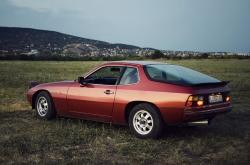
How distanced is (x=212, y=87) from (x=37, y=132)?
3.32 metres

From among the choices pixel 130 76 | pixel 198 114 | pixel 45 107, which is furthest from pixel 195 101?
pixel 45 107

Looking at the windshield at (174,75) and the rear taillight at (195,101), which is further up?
the windshield at (174,75)

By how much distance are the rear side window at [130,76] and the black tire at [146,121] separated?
20.3 inches

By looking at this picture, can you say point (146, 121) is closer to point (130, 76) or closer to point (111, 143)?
point (111, 143)

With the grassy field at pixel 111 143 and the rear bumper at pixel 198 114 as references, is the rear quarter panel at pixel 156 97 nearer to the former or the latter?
the rear bumper at pixel 198 114

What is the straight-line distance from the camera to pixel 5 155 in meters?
6.88

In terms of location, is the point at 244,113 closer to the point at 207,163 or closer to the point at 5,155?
the point at 207,163

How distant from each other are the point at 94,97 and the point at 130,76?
34.0 inches

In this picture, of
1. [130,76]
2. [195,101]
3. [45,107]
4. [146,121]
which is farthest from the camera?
[45,107]

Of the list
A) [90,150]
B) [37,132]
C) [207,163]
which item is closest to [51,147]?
[90,150]

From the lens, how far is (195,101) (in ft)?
25.9

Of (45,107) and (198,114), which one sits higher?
(198,114)

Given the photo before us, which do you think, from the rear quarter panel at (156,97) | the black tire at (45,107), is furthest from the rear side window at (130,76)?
the black tire at (45,107)

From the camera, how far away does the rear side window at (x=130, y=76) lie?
8648 mm
